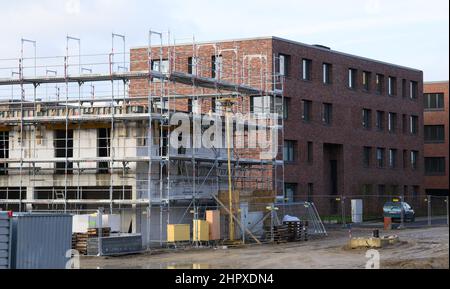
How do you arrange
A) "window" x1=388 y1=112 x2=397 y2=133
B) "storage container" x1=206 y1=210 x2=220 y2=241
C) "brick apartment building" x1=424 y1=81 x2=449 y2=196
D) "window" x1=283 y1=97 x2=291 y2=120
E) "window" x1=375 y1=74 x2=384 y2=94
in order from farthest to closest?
1. "brick apartment building" x1=424 y1=81 x2=449 y2=196
2. "window" x1=388 y1=112 x2=397 y2=133
3. "window" x1=375 y1=74 x2=384 y2=94
4. "window" x1=283 y1=97 x2=291 y2=120
5. "storage container" x1=206 y1=210 x2=220 y2=241

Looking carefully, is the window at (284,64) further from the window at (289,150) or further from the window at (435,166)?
the window at (435,166)

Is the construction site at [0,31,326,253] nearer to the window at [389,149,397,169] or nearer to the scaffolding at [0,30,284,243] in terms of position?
the scaffolding at [0,30,284,243]

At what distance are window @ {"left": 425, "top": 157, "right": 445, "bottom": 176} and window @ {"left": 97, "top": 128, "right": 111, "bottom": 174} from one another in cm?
4900

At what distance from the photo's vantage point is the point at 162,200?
34219 millimetres

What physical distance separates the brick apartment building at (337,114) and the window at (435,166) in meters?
10.2

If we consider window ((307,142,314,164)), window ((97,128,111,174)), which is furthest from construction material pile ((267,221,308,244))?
window ((307,142,314,164))

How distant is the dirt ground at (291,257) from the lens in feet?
89.9

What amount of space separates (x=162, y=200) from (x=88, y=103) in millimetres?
10882

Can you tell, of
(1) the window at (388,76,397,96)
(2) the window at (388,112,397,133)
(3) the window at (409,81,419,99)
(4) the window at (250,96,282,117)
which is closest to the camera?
(4) the window at (250,96,282,117)

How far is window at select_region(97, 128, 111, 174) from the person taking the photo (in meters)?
37.3

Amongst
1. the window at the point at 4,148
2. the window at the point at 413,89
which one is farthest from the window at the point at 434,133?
the window at the point at 4,148

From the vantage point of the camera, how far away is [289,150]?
54250 millimetres

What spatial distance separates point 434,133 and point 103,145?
164ft
